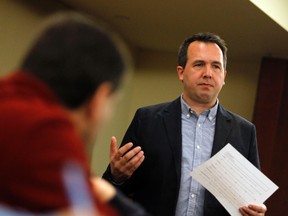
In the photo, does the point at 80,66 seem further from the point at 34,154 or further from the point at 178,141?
the point at 178,141

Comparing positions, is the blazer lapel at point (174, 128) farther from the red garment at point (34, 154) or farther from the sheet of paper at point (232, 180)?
the red garment at point (34, 154)

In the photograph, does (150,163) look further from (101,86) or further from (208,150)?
(101,86)

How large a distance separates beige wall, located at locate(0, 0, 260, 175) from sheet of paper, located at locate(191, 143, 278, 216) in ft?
9.56

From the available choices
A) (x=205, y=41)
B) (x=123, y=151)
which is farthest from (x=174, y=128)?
(x=205, y=41)

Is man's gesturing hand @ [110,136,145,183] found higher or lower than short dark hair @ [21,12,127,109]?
lower

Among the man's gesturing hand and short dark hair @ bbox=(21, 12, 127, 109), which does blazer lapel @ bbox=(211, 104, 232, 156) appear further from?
short dark hair @ bbox=(21, 12, 127, 109)

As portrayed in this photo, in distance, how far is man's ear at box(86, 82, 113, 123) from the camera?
0.74 metres

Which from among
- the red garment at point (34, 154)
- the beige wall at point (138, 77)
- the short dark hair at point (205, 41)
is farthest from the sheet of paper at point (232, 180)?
the beige wall at point (138, 77)

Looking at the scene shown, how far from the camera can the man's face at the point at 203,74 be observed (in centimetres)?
204

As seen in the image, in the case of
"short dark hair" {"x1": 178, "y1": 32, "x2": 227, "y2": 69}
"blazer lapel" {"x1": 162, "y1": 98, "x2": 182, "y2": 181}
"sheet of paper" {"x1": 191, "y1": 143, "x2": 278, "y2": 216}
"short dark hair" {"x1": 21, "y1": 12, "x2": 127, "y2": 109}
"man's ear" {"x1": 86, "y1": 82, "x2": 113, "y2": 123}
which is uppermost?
"short dark hair" {"x1": 178, "y1": 32, "x2": 227, "y2": 69}

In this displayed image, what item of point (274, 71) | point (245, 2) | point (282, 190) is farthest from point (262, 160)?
point (245, 2)

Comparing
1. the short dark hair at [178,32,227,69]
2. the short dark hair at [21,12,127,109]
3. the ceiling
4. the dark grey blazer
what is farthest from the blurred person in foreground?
the ceiling

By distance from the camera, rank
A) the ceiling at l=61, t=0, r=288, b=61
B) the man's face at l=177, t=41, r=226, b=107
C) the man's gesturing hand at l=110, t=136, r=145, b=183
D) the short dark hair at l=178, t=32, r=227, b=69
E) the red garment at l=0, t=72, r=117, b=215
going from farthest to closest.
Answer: the ceiling at l=61, t=0, r=288, b=61
the short dark hair at l=178, t=32, r=227, b=69
the man's face at l=177, t=41, r=226, b=107
the man's gesturing hand at l=110, t=136, r=145, b=183
the red garment at l=0, t=72, r=117, b=215

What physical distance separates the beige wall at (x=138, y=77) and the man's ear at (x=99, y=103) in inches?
151
